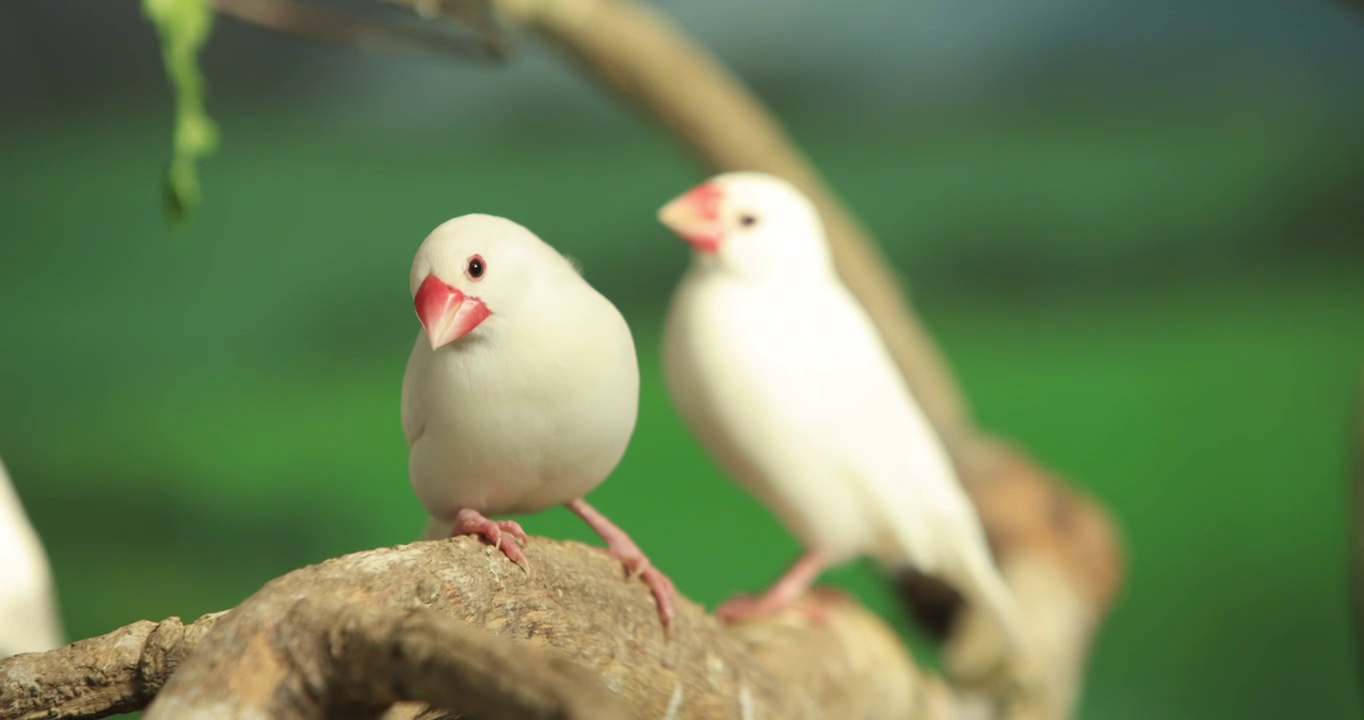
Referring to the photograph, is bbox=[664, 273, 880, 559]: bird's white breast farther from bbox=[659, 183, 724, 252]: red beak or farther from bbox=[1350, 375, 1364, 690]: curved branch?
bbox=[1350, 375, 1364, 690]: curved branch

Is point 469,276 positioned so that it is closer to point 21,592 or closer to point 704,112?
point 21,592

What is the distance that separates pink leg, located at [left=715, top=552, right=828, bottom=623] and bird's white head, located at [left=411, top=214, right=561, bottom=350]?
1045mm

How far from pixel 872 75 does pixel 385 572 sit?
296cm

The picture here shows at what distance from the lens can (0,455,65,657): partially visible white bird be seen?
4.65 feet

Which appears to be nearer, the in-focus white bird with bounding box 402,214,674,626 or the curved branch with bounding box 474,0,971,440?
the in-focus white bird with bounding box 402,214,674,626

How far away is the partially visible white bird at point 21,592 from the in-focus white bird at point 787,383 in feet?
2.85

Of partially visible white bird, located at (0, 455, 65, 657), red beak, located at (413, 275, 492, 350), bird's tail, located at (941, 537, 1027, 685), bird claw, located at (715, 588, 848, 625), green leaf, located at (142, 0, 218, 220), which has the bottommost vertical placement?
bird's tail, located at (941, 537, 1027, 685)

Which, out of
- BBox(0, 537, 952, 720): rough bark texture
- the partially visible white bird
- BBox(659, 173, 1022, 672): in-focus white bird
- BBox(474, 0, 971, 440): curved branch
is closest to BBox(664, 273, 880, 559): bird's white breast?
BBox(659, 173, 1022, 672): in-focus white bird

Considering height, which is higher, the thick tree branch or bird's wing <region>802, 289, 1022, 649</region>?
the thick tree branch

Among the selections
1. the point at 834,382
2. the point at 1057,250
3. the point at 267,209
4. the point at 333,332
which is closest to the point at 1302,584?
the point at 1057,250

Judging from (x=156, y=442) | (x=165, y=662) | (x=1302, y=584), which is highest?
(x=165, y=662)

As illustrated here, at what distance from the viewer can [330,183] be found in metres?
3.10

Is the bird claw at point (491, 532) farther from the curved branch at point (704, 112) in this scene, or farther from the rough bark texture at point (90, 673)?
the curved branch at point (704, 112)

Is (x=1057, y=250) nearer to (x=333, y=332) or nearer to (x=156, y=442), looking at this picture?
(x=333, y=332)
